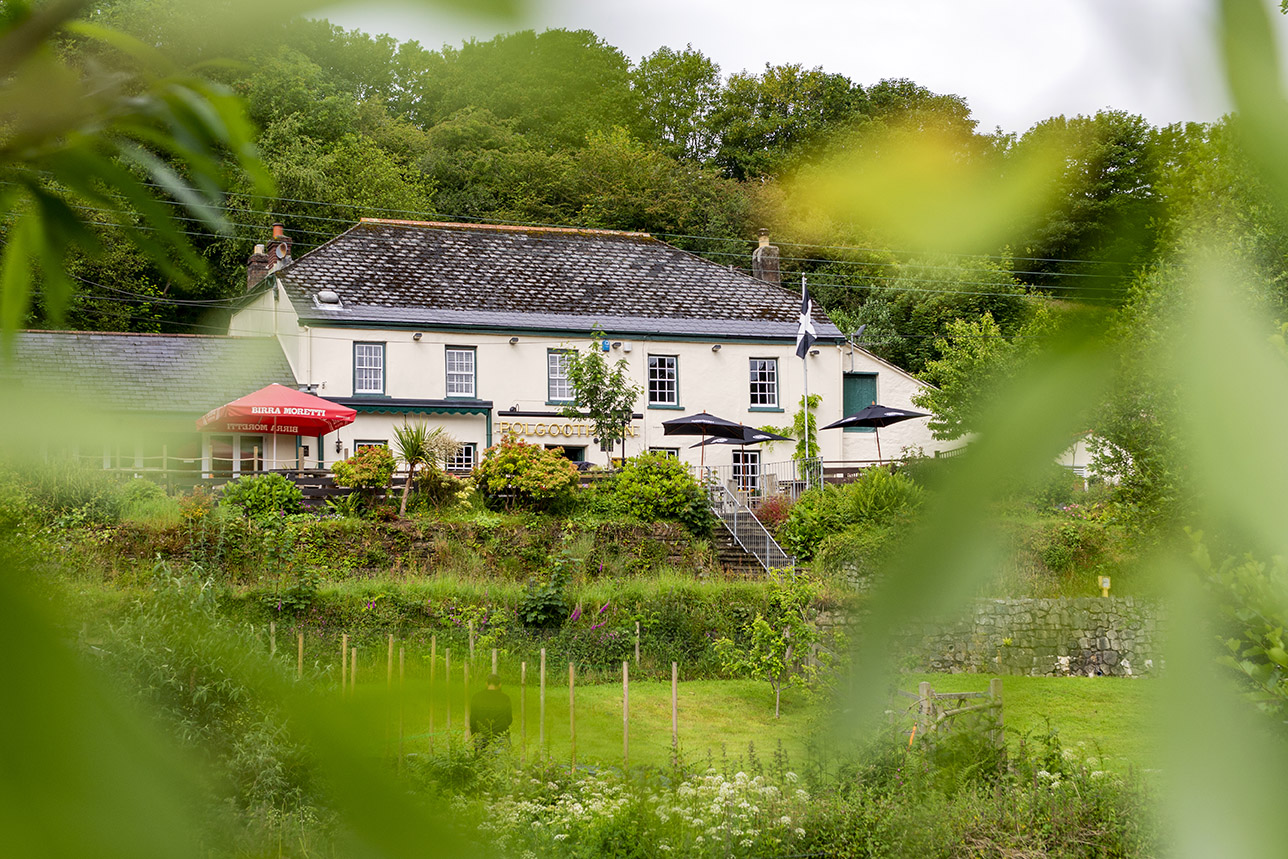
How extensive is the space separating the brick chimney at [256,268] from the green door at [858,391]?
1.05 ft

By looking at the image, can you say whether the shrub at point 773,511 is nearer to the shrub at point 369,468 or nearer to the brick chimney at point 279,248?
the shrub at point 369,468

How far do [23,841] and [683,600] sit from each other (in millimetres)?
8991

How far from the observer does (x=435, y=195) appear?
1.33ft

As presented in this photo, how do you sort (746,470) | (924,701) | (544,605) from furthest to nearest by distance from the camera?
(746,470), (544,605), (924,701)

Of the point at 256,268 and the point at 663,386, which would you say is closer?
the point at 256,268

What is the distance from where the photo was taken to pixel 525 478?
10336mm

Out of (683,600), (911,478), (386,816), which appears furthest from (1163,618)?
(683,600)

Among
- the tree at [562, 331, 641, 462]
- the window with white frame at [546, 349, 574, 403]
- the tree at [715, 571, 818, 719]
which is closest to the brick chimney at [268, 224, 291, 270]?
the tree at [715, 571, 818, 719]

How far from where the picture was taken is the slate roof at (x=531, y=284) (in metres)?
0.59

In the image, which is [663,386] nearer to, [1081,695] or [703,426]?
[703,426]

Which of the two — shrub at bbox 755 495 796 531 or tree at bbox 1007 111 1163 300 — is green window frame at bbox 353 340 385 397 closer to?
tree at bbox 1007 111 1163 300

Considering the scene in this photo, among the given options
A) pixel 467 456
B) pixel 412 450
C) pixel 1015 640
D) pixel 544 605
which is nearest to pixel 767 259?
pixel 1015 640

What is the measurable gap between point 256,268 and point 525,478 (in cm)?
1000

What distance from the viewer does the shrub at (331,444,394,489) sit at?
956 centimetres
